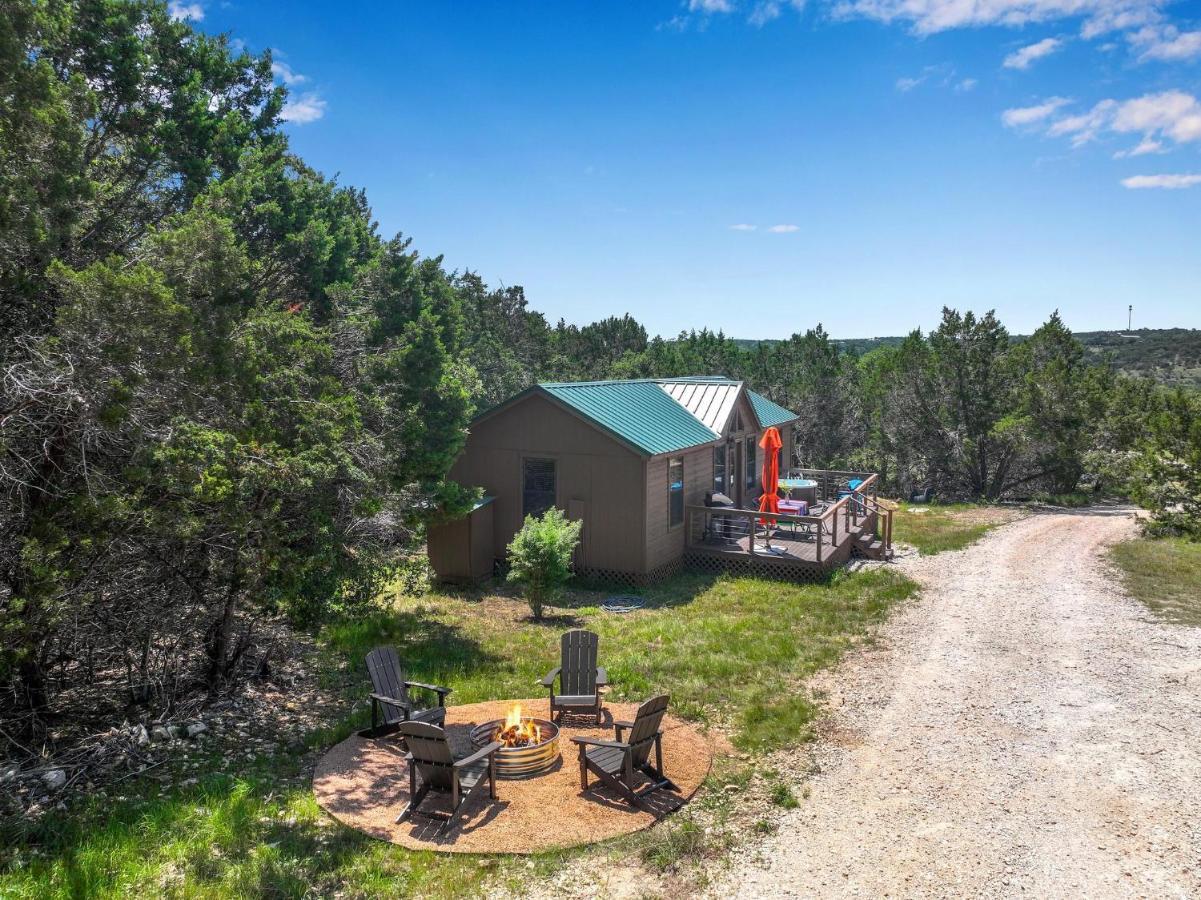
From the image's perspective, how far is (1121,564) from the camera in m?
17.5

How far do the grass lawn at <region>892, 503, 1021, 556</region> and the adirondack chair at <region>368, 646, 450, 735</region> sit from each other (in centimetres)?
1605

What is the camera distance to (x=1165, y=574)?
16.4 m

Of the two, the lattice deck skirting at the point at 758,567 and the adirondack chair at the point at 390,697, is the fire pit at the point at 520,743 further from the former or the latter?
the lattice deck skirting at the point at 758,567

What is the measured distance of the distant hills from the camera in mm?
72375

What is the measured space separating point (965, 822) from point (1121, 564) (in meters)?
14.7

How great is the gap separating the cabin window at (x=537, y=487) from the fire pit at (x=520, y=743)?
9.22m

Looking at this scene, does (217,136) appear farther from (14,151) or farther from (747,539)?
(747,539)

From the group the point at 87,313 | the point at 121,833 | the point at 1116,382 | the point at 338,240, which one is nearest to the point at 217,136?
the point at 338,240

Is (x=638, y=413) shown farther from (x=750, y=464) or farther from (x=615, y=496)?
(x=750, y=464)

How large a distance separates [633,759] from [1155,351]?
11642 centimetres

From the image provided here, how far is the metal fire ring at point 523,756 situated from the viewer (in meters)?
7.19

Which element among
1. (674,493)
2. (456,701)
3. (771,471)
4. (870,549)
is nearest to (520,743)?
(456,701)

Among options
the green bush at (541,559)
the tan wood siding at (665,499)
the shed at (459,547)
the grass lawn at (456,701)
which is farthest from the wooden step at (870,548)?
the shed at (459,547)

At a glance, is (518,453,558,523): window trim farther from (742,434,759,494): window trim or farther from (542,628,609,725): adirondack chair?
(542,628,609,725): adirondack chair
